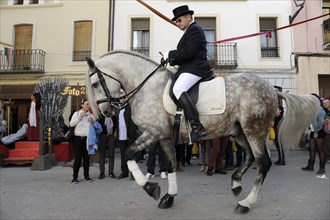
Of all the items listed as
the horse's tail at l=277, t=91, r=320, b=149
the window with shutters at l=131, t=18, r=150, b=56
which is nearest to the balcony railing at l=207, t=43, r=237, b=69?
the window with shutters at l=131, t=18, r=150, b=56

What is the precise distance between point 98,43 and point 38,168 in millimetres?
10330

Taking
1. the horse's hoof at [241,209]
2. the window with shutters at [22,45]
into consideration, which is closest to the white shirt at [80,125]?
the horse's hoof at [241,209]

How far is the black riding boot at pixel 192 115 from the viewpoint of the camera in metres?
3.88

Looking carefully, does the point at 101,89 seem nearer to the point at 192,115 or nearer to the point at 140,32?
the point at 192,115

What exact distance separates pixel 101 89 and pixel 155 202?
2.03 m

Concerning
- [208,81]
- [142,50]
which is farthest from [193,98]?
[142,50]

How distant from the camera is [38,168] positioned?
8.36 m

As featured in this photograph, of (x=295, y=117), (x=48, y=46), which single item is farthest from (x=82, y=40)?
(x=295, y=117)

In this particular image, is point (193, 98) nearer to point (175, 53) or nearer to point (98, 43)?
point (175, 53)

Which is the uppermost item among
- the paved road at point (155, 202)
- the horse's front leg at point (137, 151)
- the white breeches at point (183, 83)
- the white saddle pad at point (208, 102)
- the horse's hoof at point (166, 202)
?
the white breeches at point (183, 83)

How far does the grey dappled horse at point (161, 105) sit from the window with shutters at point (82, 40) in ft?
44.5

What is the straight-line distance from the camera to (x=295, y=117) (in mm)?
4645

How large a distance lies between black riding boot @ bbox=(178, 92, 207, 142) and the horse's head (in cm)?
106

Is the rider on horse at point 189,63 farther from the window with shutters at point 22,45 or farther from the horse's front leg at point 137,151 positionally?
the window with shutters at point 22,45
